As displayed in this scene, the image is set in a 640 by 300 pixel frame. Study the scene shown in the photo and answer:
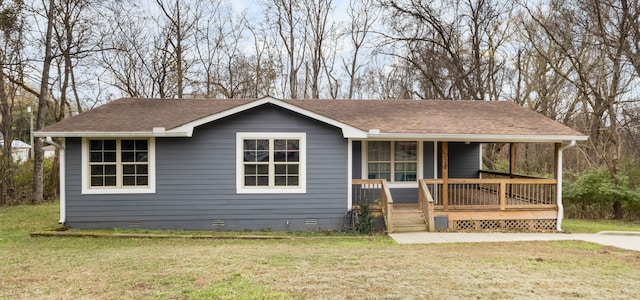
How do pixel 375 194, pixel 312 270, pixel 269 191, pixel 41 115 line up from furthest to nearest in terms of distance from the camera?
pixel 41 115 < pixel 375 194 < pixel 269 191 < pixel 312 270

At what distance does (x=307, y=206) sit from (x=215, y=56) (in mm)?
17112

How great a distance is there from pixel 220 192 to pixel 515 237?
24.1 feet

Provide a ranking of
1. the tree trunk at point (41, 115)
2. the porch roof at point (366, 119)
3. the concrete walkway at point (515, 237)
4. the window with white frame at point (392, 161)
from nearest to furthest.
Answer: the concrete walkway at point (515, 237) < the porch roof at point (366, 119) < the window with white frame at point (392, 161) < the tree trunk at point (41, 115)

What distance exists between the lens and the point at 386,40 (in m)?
22.5

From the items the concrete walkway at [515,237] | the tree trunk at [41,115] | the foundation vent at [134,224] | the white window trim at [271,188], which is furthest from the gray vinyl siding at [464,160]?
the tree trunk at [41,115]

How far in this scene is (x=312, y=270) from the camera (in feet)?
19.0

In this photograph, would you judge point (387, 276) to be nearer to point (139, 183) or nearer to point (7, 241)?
point (139, 183)

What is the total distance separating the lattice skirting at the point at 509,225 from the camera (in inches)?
410

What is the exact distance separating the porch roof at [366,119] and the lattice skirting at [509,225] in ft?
7.23

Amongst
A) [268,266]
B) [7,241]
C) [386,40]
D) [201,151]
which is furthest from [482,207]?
[386,40]

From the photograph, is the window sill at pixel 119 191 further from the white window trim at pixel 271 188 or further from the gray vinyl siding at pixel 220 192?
the white window trim at pixel 271 188

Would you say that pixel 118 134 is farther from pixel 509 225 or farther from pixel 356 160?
pixel 509 225

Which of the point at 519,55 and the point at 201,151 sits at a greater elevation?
the point at 519,55

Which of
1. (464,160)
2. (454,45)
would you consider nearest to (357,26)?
(454,45)
